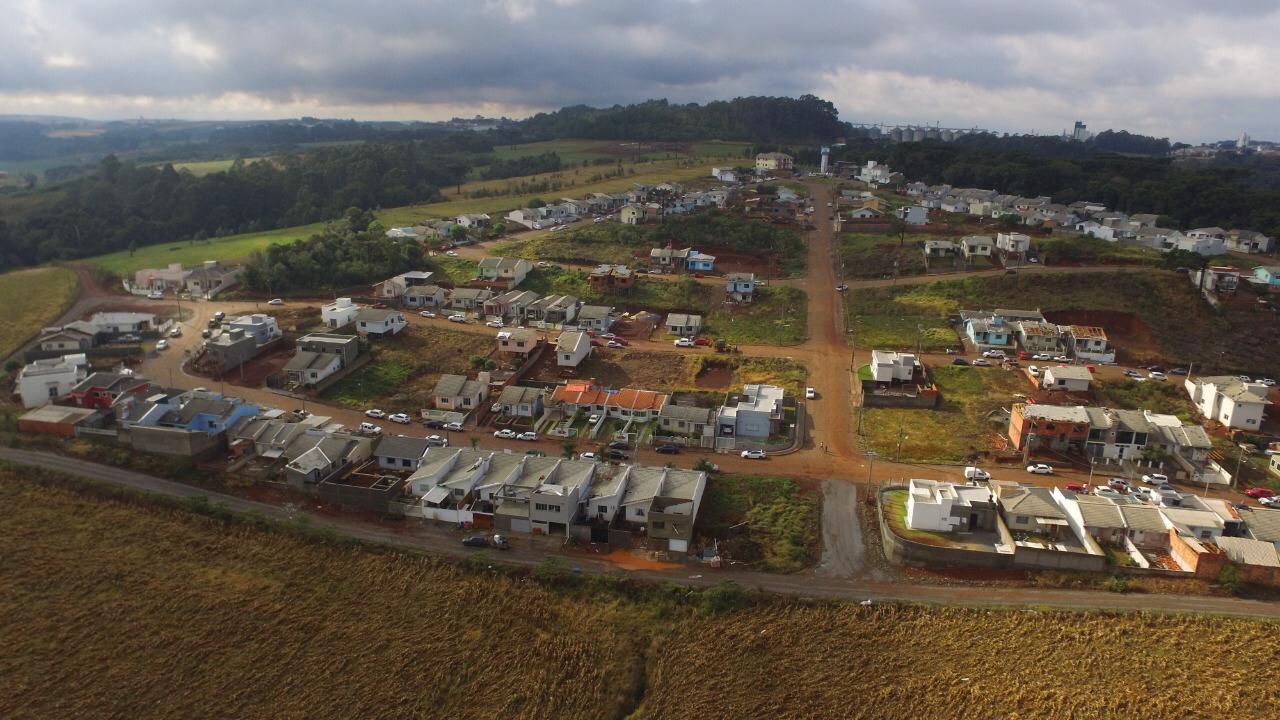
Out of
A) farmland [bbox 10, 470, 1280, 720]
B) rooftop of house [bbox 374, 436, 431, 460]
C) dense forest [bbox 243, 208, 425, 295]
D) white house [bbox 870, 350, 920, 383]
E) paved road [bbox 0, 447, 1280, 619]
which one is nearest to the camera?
farmland [bbox 10, 470, 1280, 720]

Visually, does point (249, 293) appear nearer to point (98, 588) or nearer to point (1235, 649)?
point (98, 588)

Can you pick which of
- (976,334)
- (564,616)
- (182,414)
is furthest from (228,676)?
(976,334)

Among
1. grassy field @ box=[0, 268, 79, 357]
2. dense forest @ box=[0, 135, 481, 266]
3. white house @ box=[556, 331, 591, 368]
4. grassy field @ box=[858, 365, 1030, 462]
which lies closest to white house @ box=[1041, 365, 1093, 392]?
grassy field @ box=[858, 365, 1030, 462]

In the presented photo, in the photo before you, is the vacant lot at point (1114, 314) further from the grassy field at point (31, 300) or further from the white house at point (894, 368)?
the grassy field at point (31, 300)

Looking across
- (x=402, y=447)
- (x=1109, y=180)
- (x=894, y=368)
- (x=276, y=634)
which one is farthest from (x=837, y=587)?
(x=1109, y=180)

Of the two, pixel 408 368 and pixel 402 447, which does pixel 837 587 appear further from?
pixel 408 368

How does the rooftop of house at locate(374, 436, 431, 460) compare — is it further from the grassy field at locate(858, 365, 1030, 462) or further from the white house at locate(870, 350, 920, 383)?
the white house at locate(870, 350, 920, 383)
